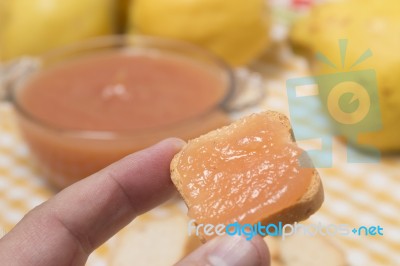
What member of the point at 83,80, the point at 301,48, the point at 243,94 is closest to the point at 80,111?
the point at 83,80

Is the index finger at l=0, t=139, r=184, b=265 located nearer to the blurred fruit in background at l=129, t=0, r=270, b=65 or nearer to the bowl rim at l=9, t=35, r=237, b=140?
the bowl rim at l=9, t=35, r=237, b=140

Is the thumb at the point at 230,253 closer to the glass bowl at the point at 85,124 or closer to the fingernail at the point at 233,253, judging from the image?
the fingernail at the point at 233,253

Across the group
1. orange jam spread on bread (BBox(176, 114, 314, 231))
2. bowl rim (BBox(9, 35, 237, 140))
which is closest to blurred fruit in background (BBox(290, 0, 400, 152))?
bowl rim (BBox(9, 35, 237, 140))

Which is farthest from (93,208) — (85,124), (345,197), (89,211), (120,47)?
(120,47)

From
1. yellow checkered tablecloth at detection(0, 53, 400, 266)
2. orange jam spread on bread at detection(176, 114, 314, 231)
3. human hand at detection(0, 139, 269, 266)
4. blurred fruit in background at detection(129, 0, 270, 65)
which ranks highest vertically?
blurred fruit in background at detection(129, 0, 270, 65)

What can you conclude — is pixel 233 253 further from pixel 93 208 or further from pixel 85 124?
pixel 85 124

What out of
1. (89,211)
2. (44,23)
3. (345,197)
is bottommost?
(345,197)
